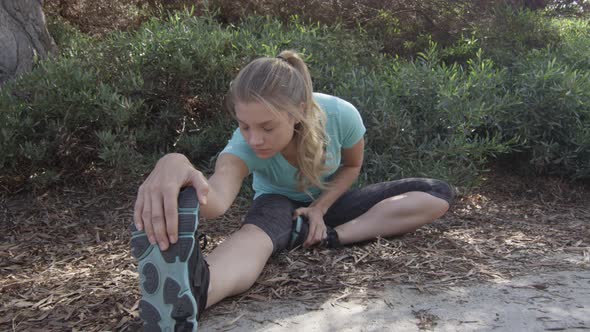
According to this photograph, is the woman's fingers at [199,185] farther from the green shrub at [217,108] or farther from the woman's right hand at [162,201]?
the green shrub at [217,108]

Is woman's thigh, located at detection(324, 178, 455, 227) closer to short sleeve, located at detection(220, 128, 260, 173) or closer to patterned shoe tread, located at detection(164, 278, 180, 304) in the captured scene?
short sleeve, located at detection(220, 128, 260, 173)

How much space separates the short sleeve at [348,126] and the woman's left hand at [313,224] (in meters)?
0.36

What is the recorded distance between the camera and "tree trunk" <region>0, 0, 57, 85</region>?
398 cm

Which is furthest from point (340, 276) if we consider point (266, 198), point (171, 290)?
point (171, 290)

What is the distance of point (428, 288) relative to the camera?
2.28 m

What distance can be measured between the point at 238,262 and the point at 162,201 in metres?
0.55

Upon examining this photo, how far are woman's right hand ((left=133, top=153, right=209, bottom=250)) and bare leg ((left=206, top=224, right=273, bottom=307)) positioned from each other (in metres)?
0.37

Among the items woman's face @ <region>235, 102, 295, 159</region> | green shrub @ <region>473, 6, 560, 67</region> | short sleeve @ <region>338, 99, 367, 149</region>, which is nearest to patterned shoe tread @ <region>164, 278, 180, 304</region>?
woman's face @ <region>235, 102, 295, 159</region>

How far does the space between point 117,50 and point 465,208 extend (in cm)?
260

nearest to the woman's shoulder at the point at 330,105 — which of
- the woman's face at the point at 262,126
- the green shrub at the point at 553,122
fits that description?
the woman's face at the point at 262,126

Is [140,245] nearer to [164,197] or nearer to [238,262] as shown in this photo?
[164,197]

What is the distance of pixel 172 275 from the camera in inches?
71.9

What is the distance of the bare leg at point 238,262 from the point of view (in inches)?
82.9

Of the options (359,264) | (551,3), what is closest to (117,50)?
(359,264)
